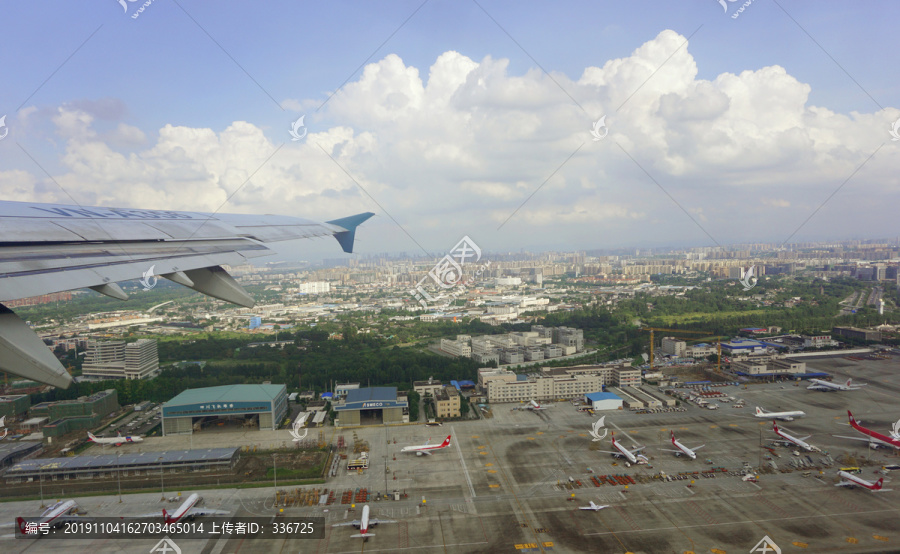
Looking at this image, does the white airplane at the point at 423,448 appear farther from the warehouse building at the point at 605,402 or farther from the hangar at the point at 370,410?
the warehouse building at the point at 605,402

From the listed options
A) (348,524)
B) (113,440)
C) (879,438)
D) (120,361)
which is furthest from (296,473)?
(879,438)

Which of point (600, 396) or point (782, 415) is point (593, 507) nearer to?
point (600, 396)

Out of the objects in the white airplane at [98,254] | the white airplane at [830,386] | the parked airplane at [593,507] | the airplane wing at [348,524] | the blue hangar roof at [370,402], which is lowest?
the white airplane at [830,386]

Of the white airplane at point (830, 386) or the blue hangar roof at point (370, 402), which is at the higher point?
the blue hangar roof at point (370, 402)

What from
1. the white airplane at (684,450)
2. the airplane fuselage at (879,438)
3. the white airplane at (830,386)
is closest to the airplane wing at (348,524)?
the white airplane at (684,450)

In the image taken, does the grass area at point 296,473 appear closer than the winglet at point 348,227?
No

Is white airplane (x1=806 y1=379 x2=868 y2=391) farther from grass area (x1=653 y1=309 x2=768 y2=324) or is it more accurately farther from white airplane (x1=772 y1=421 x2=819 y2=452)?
grass area (x1=653 y1=309 x2=768 y2=324)
